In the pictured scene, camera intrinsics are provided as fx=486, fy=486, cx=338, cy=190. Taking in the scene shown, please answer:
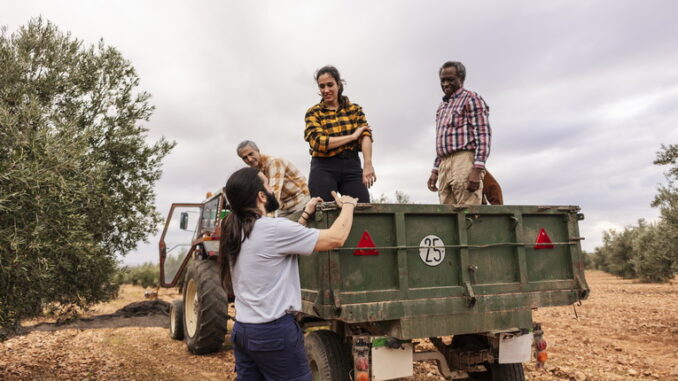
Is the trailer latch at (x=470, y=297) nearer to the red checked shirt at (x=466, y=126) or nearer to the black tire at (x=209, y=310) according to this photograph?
the red checked shirt at (x=466, y=126)

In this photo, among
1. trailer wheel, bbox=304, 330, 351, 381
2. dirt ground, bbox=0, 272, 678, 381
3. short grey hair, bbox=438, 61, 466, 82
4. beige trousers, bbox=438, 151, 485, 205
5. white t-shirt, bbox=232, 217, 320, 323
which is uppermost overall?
short grey hair, bbox=438, 61, 466, 82

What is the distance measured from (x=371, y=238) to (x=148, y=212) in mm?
7660

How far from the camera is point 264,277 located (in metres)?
2.54

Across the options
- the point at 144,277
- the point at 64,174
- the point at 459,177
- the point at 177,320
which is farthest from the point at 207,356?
the point at 144,277

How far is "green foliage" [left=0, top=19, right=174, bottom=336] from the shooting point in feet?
16.1

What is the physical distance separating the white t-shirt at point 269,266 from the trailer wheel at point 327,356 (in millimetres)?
1321

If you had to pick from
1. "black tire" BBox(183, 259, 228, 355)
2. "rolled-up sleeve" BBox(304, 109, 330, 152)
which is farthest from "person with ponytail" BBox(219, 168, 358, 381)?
"black tire" BBox(183, 259, 228, 355)

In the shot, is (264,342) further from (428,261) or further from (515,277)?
(515,277)

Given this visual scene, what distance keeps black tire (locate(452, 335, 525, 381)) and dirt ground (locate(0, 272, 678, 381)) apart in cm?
147

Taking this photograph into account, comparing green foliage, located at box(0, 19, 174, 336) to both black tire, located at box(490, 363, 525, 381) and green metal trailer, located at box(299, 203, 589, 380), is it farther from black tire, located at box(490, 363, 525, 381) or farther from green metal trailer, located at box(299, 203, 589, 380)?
black tire, located at box(490, 363, 525, 381)

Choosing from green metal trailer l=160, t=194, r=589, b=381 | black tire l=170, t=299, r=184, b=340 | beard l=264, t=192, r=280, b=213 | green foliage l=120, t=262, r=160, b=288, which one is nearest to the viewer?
beard l=264, t=192, r=280, b=213

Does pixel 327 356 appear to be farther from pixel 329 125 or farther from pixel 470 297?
pixel 329 125

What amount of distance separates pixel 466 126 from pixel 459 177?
0.48m

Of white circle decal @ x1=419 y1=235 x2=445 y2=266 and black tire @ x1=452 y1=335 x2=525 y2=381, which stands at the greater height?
white circle decal @ x1=419 y1=235 x2=445 y2=266
